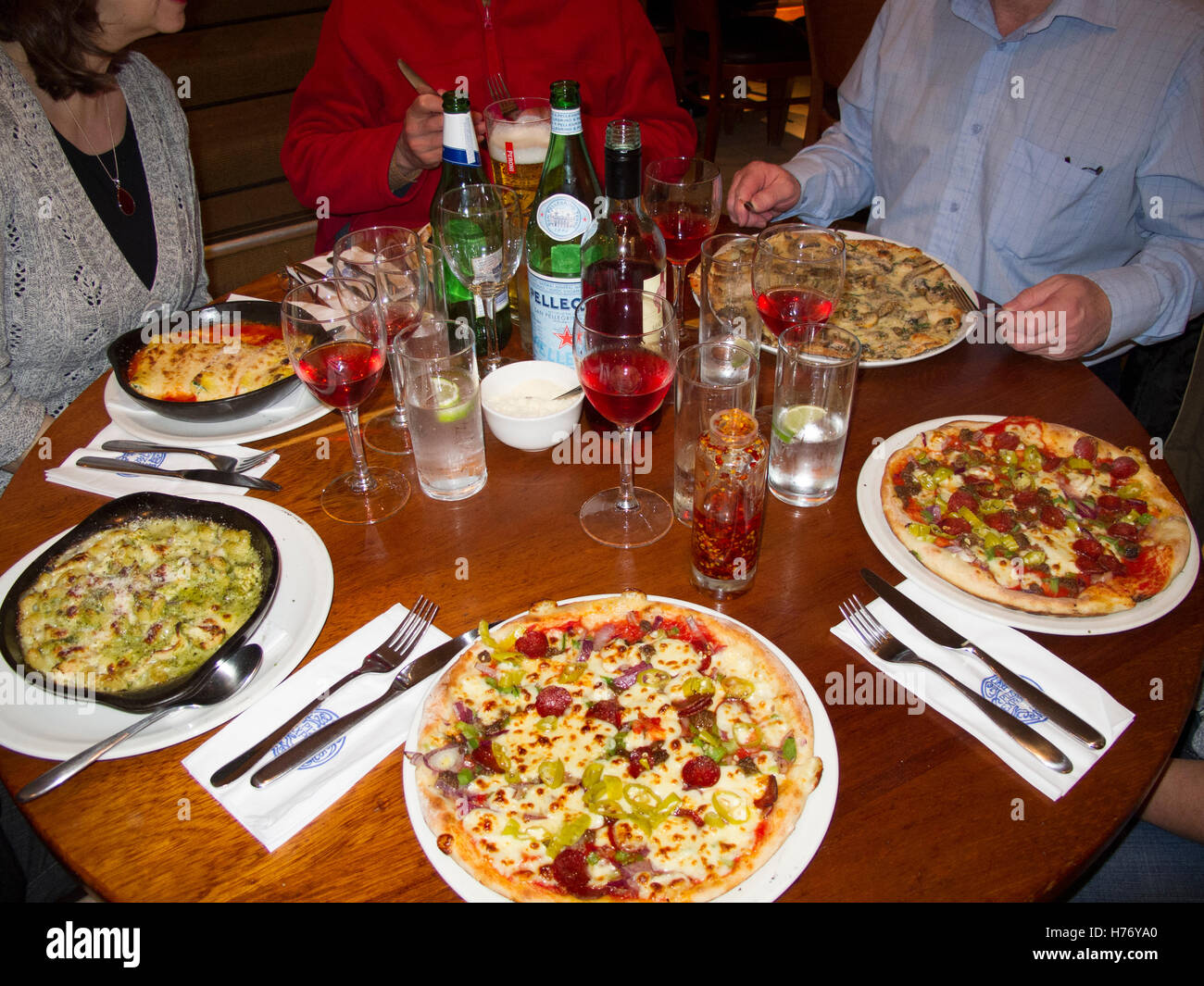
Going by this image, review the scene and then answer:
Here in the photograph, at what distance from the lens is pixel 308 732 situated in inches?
Answer: 44.2

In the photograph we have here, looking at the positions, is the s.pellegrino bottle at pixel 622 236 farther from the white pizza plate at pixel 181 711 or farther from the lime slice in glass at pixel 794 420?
the white pizza plate at pixel 181 711

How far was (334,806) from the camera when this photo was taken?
1048 millimetres

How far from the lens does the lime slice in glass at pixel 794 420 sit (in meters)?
1.47

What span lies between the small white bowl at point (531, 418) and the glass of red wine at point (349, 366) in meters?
0.21

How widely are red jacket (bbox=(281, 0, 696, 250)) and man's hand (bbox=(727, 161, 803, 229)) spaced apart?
0.48m

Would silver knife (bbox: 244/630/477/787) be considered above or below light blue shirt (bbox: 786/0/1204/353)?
below

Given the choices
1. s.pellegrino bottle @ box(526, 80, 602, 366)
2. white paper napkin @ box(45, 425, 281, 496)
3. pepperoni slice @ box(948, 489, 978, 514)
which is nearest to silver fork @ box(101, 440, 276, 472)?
white paper napkin @ box(45, 425, 281, 496)

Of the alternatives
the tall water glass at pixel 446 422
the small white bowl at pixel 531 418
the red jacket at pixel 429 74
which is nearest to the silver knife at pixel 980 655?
the small white bowl at pixel 531 418

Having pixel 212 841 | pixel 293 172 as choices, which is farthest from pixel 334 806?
pixel 293 172

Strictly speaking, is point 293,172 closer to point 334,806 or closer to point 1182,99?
point 334,806

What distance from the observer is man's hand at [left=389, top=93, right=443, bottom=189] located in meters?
2.03

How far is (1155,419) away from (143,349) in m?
2.56

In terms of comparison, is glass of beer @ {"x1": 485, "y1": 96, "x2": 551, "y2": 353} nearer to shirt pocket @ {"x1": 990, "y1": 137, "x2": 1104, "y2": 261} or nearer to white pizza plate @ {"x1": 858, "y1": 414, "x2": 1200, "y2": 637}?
white pizza plate @ {"x1": 858, "y1": 414, "x2": 1200, "y2": 637}

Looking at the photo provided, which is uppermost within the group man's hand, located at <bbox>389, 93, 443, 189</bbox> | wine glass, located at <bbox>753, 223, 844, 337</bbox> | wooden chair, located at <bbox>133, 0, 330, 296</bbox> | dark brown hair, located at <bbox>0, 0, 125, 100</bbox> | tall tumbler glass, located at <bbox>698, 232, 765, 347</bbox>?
dark brown hair, located at <bbox>0, 0, 125, 100</bbox>
